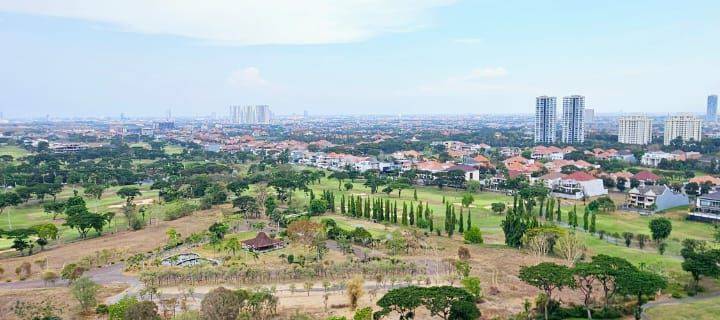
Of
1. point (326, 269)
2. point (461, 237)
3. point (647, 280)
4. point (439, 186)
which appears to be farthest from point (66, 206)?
point (647, 280)

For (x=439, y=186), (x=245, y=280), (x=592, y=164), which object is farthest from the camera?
(x=592, y=164)

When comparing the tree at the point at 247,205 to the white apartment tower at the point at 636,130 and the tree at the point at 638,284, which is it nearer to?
the tree at the point at 638,284

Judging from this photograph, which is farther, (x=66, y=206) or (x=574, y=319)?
(x=66, y=206)

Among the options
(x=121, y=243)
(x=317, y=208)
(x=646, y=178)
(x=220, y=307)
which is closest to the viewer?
(x=220, y=307)

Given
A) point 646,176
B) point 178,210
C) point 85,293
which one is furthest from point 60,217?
point 646,176

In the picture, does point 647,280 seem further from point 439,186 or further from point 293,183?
point 439,186

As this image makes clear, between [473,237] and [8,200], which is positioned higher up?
[8,200]

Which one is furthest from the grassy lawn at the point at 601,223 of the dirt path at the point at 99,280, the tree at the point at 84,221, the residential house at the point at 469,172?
the tree at the point at 84,221

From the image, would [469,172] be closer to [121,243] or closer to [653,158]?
[653,158]
